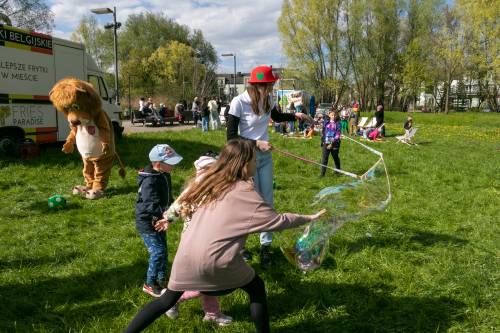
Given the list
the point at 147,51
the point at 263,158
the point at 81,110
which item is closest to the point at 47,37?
the point at 81,110

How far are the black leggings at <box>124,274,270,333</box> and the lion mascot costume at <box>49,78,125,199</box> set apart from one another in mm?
→ 5694

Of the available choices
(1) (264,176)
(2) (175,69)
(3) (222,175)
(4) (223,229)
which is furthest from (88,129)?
(2) (175,69)

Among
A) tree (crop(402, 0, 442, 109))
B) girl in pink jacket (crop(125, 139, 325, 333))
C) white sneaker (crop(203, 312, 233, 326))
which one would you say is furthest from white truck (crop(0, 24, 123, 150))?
tree (crop(402, 0, 442, 109))

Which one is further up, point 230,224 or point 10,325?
point 230,224

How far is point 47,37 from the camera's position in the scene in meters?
11.9

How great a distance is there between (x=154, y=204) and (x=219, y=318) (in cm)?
124

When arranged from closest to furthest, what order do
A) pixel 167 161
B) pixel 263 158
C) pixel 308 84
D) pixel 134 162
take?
pixel 167 161 < pixel 263 158 < pixel 134 162 < pixel 308 84

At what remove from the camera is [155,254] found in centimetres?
418

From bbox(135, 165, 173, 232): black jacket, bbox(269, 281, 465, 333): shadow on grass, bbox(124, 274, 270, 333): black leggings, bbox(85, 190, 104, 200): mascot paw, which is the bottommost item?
bbox(269, 281, 465, 333): shadow on grass

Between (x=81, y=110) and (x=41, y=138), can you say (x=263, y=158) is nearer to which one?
(x=81, y=110)

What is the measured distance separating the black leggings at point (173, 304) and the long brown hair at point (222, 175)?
0.67m

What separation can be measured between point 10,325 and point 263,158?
2.94 metres

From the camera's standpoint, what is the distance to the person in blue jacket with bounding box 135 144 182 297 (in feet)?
13.4

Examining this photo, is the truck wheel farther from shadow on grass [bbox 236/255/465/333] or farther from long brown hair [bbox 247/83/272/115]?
shadow on grass [bbox 236/255/465/333]
